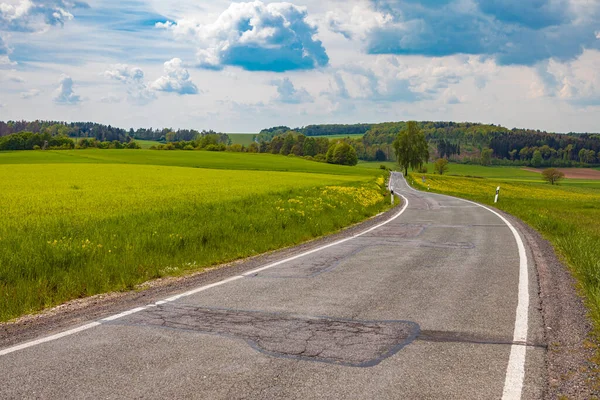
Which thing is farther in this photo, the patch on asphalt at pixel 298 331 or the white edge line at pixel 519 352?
the patch on asphalt at pixel 298 331

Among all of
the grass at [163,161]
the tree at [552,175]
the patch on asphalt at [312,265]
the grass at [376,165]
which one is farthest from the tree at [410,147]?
the patch on asphalt at [312,265]

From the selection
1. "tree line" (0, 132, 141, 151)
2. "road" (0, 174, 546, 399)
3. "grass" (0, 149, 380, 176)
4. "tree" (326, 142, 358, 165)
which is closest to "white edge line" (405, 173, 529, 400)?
"road" (0, 174, 546, 399)

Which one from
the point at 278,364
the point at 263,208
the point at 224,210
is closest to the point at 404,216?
the point at 263,208

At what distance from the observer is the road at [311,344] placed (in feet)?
13.8

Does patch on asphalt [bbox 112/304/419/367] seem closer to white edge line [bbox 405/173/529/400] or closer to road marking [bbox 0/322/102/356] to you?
road marking [bbox 0/322/102/356]

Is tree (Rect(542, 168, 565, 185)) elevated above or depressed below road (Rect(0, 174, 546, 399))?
below

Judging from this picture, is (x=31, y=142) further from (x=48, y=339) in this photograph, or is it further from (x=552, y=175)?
(x=48, y=339)

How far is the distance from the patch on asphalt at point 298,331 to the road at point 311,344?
14 mm

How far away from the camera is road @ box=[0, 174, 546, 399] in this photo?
420 cm

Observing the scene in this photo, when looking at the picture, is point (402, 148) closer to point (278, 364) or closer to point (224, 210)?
point (224, 210)

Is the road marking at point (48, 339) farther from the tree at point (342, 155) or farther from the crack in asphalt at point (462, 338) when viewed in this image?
the tree at point (342, 155)

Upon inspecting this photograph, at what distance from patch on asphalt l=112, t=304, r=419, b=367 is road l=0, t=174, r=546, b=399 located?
1 cm

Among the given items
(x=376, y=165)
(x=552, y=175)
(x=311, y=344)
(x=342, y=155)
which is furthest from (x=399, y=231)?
(x=376, y=165)

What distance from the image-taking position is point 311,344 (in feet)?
17.1
